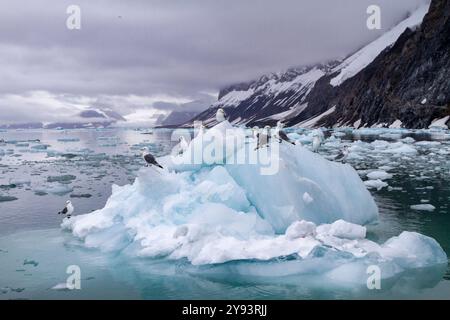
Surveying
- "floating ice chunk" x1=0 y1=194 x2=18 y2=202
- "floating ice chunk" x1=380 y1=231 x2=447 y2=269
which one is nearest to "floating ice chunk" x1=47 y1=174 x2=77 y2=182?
"floating ice chunk" x1=0 y1=194 x2=18 y2=202

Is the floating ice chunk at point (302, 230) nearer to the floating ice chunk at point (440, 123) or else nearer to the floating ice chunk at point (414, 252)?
the floating ice chunk at point (414, 252)

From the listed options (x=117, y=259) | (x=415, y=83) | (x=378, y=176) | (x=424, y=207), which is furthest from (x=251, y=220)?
(x=415, y=83)

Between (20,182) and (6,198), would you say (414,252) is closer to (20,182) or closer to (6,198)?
(6,198)

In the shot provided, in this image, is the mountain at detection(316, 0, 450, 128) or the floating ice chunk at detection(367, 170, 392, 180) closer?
the floating ice chunk at detection(367, 170, 392, 180)

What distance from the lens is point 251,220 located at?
32.9ft

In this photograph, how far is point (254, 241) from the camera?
913cm

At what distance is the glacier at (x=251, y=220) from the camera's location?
8500 millimetres

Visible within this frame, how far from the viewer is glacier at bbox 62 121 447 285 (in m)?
8.50

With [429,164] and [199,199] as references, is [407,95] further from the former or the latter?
[199,199]

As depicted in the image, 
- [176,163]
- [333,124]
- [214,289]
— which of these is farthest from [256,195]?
[333,124]

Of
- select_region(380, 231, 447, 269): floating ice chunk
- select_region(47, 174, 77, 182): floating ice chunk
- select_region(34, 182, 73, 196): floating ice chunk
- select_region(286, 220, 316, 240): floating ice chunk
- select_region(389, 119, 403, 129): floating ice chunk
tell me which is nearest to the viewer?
select_region(380, 231, 447, 269): floating ice chunk

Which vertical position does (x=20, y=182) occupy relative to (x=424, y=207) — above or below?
above

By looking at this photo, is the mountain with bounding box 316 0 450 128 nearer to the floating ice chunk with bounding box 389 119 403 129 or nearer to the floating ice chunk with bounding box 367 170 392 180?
the floating ice chunk with bounding box 389 119 403 129

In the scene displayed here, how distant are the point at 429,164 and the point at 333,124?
100 meters
